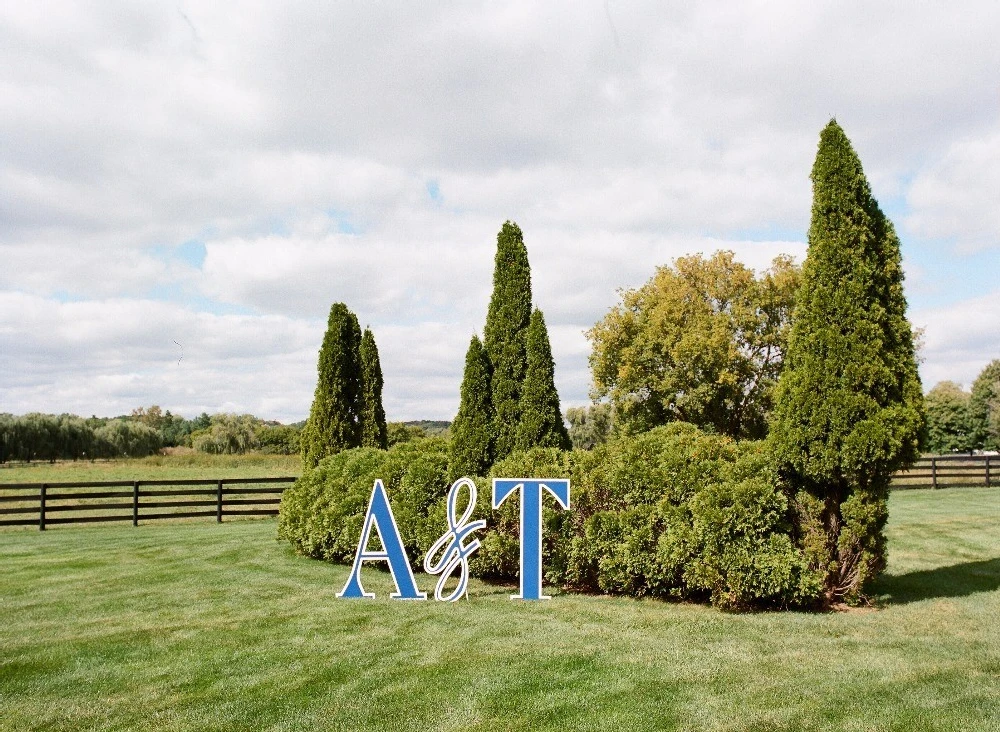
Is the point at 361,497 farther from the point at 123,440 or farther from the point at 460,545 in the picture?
the point at 123,440

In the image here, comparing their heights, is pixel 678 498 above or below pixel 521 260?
below

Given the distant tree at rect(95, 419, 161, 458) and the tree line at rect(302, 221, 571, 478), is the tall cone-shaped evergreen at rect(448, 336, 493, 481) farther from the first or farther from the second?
the distant tree at rect(95, 419, 161, 458)

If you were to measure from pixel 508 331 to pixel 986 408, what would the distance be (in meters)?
75.8

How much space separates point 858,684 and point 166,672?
533cm

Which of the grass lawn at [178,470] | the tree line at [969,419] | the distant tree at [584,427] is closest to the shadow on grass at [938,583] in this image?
the grass lawn at [178,470]

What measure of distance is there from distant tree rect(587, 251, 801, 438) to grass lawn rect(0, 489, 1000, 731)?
24.2 meters

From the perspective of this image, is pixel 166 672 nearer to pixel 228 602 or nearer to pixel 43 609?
pixel 228 602

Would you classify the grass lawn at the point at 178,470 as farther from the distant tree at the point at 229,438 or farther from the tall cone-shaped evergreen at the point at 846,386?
the distant tree at the point at 229,438

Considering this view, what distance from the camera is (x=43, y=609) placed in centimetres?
858

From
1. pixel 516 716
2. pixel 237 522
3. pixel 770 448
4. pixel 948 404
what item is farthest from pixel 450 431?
pixel 948 404

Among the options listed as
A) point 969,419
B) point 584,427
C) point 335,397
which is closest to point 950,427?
point 969,419

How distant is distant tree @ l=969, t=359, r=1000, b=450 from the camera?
226 ft

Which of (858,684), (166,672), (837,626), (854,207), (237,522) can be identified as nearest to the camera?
(858,684)

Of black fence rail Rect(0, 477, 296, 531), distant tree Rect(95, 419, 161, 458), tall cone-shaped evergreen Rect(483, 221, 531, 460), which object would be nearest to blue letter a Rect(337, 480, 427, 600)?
tall cone-shaped evergreen Rect(483, 221, 531, 460)
